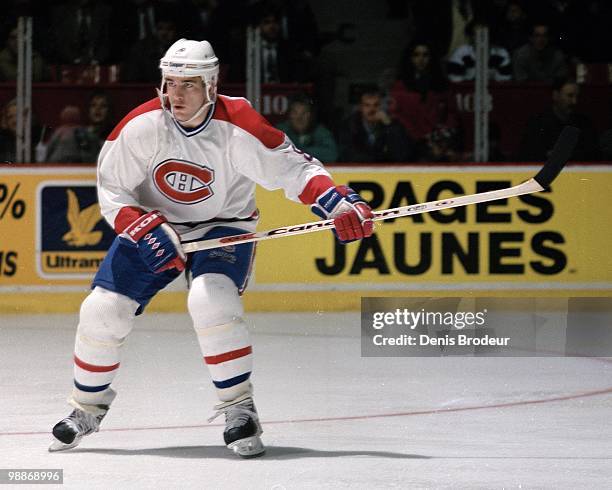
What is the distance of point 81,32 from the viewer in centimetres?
912

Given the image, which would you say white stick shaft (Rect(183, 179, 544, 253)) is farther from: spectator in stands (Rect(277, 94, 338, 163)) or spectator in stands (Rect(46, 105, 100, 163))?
spectator in stands (Rect(46, 105, 100, 163))

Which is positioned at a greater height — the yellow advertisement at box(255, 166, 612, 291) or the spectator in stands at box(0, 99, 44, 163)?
the spectator in stands at box(0, 99, 44, 163)

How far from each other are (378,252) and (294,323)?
702 mm

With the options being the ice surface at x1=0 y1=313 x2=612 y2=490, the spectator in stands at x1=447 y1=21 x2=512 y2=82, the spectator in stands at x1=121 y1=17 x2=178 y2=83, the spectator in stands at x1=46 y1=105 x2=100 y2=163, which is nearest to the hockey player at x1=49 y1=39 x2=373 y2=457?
the ice surface at x1=0 y1=313 x2=612 y2=490

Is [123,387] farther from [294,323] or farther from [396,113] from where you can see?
[396,113]

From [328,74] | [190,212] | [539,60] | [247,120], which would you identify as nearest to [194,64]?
[247,120]

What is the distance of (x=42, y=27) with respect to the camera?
8.66 m

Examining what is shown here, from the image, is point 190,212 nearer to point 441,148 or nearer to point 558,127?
point 441,148

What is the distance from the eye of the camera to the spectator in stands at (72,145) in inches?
327

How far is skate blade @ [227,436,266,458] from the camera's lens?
4.36 meters

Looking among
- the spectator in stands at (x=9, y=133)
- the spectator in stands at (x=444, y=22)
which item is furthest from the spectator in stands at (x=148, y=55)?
the spectator in stands at (x=444, y=22)

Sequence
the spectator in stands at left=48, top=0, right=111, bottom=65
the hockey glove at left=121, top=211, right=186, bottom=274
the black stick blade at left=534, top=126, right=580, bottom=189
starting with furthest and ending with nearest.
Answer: the spectator in stands at left=48, top=0, right=111, bottom=65 → the black stick blade at left=534, top=126, right=580, bottom=189 → the hockey glove at left=121, top=211, right=186, bottom=274

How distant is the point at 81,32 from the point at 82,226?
152cm

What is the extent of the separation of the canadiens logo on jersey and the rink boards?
11.3 feet
